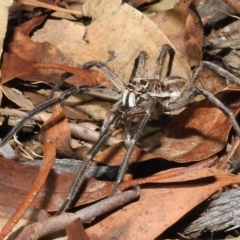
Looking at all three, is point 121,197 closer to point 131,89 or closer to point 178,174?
point 178,174

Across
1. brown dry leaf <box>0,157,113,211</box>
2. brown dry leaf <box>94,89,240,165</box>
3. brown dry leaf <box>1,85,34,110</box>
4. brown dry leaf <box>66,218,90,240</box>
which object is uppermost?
brown dry leaf <box>94,89,240,165</box>

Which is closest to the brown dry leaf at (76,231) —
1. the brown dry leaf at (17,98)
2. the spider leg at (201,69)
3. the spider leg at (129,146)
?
the spider leg at (129,146)

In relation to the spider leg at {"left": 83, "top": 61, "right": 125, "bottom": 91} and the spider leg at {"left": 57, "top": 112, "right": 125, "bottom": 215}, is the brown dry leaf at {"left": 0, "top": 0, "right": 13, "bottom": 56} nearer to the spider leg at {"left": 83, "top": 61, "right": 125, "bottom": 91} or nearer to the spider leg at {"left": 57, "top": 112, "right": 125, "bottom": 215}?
the spider leg at {"left": 83, "top": 61, "right": 125, "bottom": 91}

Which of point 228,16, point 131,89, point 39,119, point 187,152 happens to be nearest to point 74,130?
point 39,119

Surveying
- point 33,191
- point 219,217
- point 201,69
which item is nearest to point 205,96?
point 201,69

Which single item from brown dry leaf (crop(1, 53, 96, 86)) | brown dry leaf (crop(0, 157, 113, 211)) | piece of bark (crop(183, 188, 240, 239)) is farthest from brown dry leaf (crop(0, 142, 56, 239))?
piece of bark (crop(183, 188, 240, 239))

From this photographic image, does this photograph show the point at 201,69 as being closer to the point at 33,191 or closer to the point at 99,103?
the point at 99,103

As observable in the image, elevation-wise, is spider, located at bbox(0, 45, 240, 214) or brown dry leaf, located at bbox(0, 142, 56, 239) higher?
spider, located at bbox(0, 45, 240, 214)
